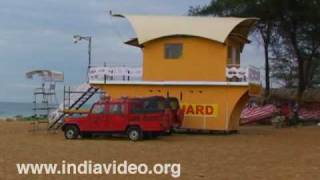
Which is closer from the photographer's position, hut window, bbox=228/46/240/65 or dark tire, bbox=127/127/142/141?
dark tire, bbox=127/127/142/141

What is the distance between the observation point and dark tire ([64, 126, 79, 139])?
31.5 metres

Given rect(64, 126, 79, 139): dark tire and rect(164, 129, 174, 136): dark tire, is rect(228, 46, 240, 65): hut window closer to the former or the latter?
rect(164, 129, 174, 136): dark tire

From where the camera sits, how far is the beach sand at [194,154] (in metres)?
18.8

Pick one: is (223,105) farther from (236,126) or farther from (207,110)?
(236,126)

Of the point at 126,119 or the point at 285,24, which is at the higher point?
the point at 285,24

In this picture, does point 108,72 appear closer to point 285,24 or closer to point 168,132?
point 168,132

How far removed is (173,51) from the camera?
3659cm

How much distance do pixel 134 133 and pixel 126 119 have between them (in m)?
0.70

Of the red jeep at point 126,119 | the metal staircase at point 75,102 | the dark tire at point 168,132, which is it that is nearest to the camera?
the red jeep at point 126,119

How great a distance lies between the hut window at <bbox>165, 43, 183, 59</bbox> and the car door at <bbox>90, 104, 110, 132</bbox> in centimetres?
690

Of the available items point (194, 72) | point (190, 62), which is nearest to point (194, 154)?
point (194, 72)

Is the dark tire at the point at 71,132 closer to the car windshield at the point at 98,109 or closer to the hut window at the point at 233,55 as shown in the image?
the car windshield at the point at 98,109

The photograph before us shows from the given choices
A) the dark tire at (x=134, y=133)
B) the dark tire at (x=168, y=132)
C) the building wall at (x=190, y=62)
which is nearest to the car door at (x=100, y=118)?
the dark tire at (x=134, y=133)

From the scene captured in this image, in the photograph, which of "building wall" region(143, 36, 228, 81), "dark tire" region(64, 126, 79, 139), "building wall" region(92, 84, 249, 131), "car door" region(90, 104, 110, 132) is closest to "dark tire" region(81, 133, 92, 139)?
"dark tire" region(64, 126, 79, 139)
